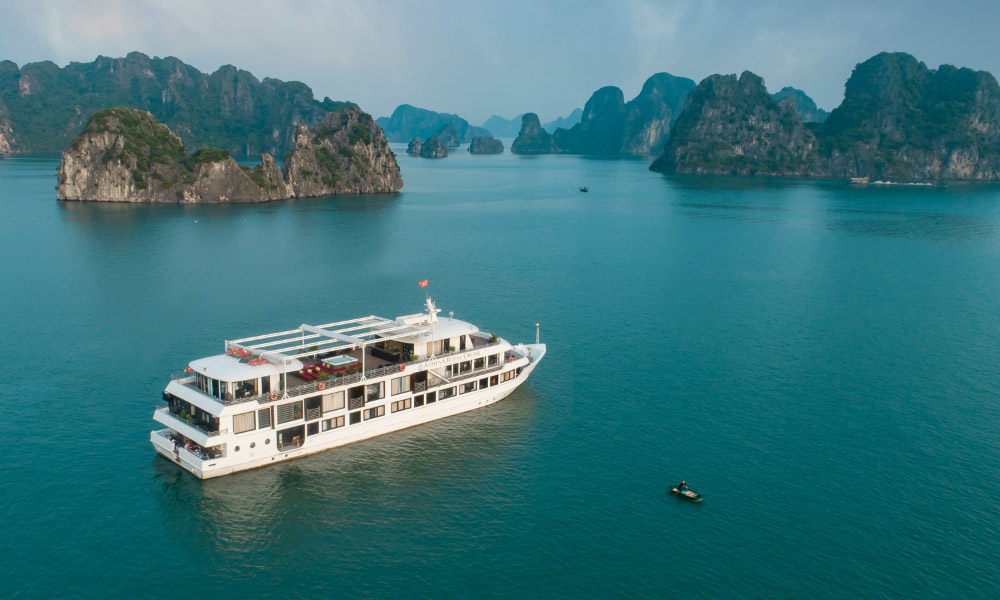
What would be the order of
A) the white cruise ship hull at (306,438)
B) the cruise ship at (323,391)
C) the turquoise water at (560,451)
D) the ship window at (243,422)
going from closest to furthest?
the turquoise water at (560,451)
the white cruise ship hull at (306,438)
the ship window at (243,422)
the cruise ship at (323,391)

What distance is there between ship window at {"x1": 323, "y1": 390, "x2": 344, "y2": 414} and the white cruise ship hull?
5.11 ft

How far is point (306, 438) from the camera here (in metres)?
46.7

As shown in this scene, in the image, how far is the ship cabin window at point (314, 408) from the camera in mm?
46875

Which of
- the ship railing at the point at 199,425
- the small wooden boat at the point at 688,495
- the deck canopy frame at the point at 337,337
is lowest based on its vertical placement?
the small wooden boat at the point at 688,495

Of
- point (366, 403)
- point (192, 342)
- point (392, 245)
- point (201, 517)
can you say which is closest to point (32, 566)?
point (201, 517)

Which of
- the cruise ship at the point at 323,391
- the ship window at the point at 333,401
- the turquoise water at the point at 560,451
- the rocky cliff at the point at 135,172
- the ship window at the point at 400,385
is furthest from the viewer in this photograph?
the rocky cliff at the point at 135,172

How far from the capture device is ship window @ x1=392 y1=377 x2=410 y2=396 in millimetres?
51000

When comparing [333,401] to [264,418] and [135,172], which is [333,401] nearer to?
[264,418]

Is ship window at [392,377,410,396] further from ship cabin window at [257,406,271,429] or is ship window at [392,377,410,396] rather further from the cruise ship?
ship cabin window at [257,406,271,429]

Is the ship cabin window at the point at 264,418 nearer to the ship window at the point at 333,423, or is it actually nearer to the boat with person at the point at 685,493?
the ship window at the point at 333,423

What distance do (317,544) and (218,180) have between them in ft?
562

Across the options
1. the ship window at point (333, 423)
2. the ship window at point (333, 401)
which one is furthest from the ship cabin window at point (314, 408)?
the ship window at point (333, 423)

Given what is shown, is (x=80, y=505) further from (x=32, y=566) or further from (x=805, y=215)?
(x=805, y=215)

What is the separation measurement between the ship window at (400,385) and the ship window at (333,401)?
14.0 feet
